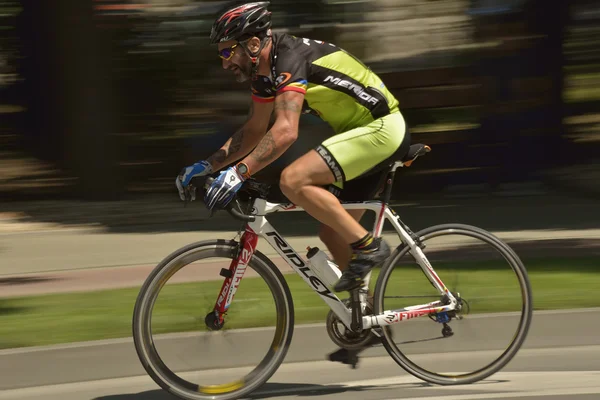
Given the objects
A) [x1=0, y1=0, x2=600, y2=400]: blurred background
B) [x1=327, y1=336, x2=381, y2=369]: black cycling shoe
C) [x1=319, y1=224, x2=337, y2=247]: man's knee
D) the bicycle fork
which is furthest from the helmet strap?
[x1=0, y1=0, x2=600, y2=400]: blurred background

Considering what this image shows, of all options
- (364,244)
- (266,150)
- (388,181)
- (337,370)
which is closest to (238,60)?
(266,150)

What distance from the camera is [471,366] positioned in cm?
527

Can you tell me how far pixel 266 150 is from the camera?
4.77 meters

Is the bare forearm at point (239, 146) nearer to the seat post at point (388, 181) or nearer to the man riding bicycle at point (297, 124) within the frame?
the man riding bicycle at point (297, 124)

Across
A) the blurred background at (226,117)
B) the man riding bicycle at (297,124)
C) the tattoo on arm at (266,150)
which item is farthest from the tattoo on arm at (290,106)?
the blurred background at (226,117)

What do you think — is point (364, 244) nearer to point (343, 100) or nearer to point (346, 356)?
point (343, 100)

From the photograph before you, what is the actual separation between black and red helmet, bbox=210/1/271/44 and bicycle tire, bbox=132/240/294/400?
37.4 inches

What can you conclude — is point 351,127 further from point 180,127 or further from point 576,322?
point 180,127

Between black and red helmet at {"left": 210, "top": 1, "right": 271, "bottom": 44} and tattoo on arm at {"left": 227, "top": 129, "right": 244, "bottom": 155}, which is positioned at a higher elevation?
black and red helmet at {"left": 210, "top": 1, "right": 271, "bottom": 44}

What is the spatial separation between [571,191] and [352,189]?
6.60 metres

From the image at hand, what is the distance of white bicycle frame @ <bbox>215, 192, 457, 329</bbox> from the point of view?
5000mm

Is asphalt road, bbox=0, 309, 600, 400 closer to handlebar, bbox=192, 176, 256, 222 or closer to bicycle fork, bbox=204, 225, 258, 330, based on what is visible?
bicycle fork, bbox=204, 225, 258, 330

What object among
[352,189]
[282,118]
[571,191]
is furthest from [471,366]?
[571,191]

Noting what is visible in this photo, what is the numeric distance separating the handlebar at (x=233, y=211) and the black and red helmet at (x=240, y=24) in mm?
643
